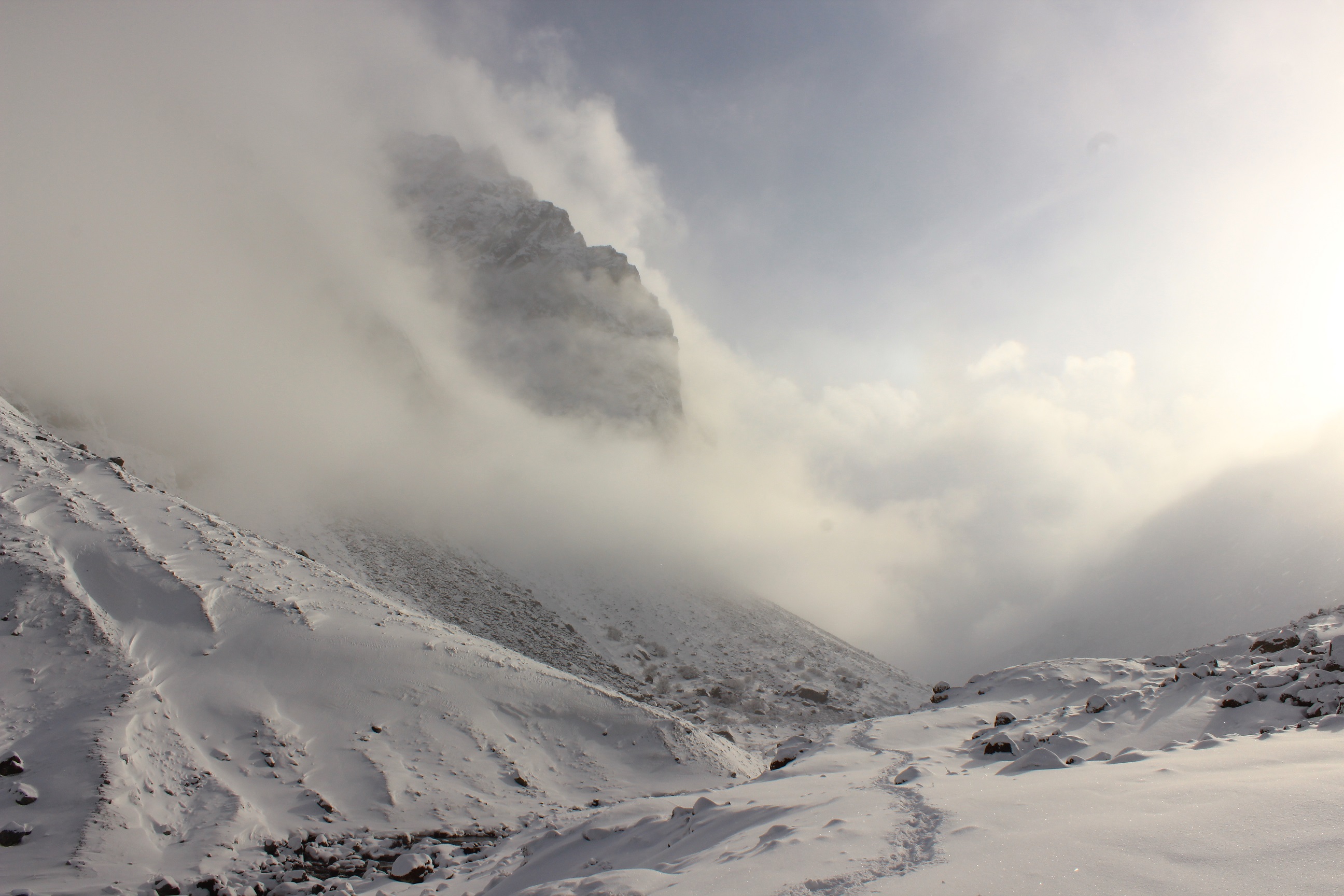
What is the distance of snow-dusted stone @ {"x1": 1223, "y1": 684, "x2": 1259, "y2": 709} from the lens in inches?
500

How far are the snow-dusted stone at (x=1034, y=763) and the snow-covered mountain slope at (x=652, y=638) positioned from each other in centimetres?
1801

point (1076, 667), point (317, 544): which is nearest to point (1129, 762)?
point (1076, 667)

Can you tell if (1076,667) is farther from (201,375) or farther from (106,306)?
(106,306)

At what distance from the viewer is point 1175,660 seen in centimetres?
1959

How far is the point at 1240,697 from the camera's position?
42.2ft

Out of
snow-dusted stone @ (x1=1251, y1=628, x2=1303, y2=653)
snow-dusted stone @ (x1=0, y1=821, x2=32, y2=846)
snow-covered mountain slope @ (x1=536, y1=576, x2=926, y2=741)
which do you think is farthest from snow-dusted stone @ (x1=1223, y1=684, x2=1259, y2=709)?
snow-dusted stone @ (x1=0, y1=821, x2=32, y2=846)

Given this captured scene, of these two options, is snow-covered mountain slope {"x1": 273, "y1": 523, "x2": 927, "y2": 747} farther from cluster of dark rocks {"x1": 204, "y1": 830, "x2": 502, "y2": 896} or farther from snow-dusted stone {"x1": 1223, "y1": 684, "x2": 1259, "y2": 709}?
cluster of dark rocks {"x1": 204, "y1": 830, "x2": 502, "y2": 896}

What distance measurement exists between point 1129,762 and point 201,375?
69864 mm

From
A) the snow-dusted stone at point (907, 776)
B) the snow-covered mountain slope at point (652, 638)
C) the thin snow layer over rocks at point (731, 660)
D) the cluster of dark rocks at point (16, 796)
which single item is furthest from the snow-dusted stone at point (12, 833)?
the thin snow layer over rocks at point (731, 660)

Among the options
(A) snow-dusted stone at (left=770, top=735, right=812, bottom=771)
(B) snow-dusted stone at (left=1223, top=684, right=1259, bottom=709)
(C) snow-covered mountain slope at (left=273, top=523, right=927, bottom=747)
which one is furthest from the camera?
(C) snow-covered mountain slope at (left=273, top=523, right=927, bottom=747)

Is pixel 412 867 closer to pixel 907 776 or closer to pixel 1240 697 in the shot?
pixel 907 776

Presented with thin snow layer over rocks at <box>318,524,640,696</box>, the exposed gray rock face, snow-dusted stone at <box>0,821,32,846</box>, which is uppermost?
the exposed gray rock face

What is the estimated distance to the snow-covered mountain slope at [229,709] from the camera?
35.8ft

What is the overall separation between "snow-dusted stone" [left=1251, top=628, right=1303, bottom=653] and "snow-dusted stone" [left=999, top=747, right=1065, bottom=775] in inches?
451
